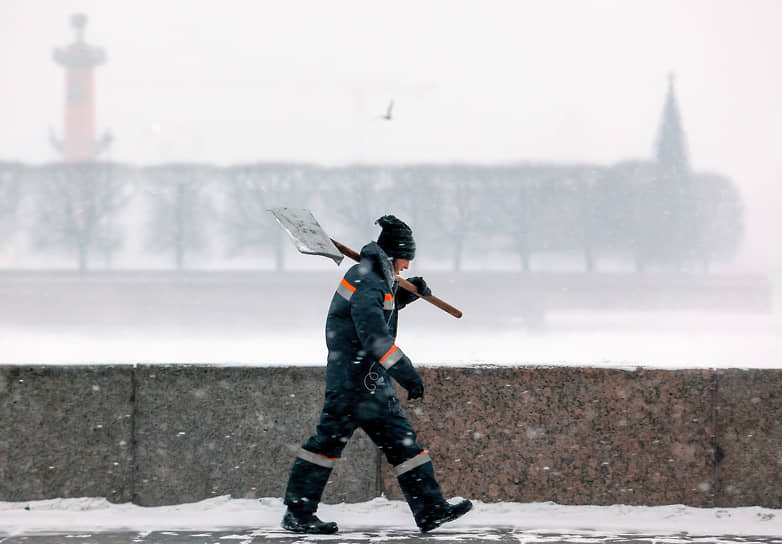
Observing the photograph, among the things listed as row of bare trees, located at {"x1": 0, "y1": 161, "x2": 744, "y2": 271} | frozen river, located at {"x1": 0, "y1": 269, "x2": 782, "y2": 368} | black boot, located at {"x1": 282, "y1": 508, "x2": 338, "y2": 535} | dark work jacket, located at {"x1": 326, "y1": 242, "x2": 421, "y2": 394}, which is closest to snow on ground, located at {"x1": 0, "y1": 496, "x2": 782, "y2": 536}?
black boot, located at {"x1": 282, "y1": 508, "x2": 338, "y2": 535}

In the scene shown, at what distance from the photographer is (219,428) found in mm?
4996

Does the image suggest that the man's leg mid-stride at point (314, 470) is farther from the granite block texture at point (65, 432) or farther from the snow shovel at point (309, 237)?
the granite block texture at point (65, 432)

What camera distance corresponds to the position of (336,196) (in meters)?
49.9

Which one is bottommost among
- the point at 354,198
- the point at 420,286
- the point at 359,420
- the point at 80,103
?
the point at 359,420

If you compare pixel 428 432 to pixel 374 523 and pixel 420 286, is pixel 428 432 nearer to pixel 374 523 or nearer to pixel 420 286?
pixel 374 523

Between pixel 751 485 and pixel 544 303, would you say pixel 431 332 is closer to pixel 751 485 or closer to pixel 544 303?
pixel 544 303

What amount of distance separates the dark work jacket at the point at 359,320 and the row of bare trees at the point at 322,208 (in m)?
44.3

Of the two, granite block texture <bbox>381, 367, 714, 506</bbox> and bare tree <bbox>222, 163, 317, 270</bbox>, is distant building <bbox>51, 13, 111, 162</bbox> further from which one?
granite block texture <bbox>381, 367, 714, 506</bbox>

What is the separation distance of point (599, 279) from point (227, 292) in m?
18.6

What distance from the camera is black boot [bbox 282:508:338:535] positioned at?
14.4ft

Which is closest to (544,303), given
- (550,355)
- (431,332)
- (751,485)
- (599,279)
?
(599,279)

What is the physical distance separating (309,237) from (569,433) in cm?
186

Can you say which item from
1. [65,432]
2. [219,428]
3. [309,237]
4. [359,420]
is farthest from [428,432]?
[65,432]

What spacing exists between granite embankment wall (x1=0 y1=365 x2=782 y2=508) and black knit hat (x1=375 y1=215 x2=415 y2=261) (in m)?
0.81
